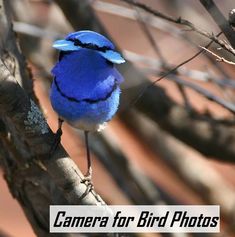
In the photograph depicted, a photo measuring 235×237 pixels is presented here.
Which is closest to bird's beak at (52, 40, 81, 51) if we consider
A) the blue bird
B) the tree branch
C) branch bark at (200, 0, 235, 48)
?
→ the blue bird

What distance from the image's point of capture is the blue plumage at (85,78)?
1.17 metres

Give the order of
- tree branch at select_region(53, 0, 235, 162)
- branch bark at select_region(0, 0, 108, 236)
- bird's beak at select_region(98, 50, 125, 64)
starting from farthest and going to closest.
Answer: tree branch at select_region(53, 0, 235, 162) → branch bark at select_region(0, 0, 108, 236) → bird's beak at select_region(98, 50, 125, 64)

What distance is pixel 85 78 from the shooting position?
117 centimetres

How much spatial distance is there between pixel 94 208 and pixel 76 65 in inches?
13.9

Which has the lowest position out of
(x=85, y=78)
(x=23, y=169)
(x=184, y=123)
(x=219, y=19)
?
(x=23, y=169)

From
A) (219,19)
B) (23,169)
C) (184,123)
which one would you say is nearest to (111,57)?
(219,19)

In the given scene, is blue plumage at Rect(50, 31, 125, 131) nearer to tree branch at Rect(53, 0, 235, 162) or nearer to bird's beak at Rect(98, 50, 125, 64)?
bird's beak at Rect(98, 50, 125, 64)

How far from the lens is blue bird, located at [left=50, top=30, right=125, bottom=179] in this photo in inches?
46.0

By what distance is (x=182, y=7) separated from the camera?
2.47 m

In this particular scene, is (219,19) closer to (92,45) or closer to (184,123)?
(92,45)

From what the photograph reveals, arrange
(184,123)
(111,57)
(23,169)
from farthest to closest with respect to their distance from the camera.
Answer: (184,123), (23,169), (111,57)

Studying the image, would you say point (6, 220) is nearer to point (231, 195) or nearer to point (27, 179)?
point (231, 195)

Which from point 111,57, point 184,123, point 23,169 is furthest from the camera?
point 184,123

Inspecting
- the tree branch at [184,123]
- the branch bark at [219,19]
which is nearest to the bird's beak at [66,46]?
the branch bark at [219,19]
